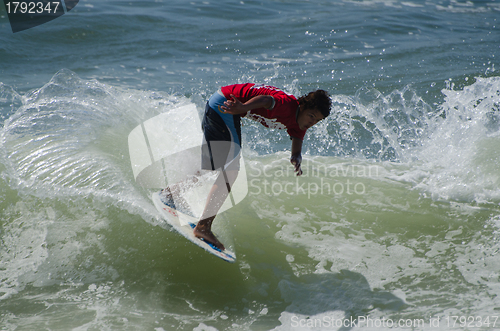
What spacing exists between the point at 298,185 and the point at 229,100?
203 cm

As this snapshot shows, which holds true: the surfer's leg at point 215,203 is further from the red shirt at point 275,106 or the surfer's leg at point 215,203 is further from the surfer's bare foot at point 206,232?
the red shirt at point 275,106

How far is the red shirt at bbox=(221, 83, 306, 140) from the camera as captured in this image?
3.19 m

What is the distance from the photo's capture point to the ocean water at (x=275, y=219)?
3.04 metres

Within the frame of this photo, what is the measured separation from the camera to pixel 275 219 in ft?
13.8

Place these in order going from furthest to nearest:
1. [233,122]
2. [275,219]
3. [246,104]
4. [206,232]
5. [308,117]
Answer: [275,219], [206,232], [233,122], [308,117], [246,104]

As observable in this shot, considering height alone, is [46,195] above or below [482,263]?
above

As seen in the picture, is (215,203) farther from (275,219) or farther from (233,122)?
(275,219)

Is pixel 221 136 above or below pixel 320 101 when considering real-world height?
below

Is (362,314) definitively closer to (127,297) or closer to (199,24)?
Result: (127,297)

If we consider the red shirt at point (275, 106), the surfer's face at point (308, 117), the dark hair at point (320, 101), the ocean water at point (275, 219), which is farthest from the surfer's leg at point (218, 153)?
the dark hair at point (320, 101)

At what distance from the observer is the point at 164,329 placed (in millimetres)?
2857

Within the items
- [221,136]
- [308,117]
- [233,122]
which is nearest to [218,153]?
[221,136]

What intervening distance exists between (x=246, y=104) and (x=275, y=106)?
0.87 ft

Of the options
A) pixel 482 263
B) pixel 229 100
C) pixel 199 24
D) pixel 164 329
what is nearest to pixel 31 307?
pixel 164 329
